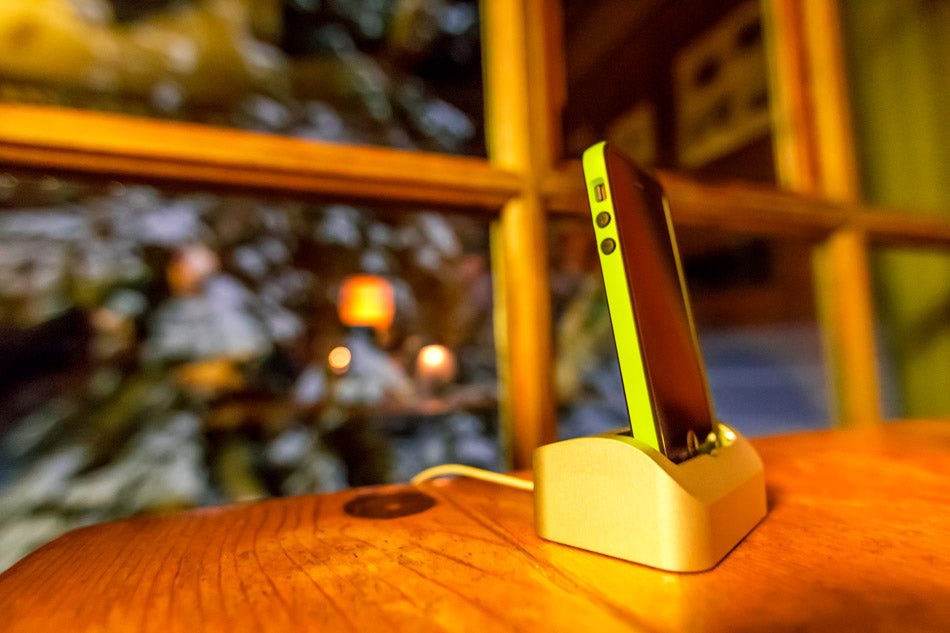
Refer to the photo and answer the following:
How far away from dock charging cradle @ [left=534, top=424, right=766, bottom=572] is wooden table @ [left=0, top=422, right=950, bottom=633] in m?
0.01

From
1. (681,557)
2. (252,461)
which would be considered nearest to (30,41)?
(252,461)

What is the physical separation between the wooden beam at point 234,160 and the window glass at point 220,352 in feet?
1.42

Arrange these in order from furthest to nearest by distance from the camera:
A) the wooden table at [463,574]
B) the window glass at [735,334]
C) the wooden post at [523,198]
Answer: the window glass at [735,334], the wooden post at [523,198], the wooden table at [463,574]

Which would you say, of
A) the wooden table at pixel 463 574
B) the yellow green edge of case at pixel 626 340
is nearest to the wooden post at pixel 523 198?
the wooden table at pixel 463 574

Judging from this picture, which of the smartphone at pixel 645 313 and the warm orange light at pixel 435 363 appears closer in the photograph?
the smartphone at pixel 645 313

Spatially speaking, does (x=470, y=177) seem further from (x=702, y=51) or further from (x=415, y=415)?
(x=415, y=415)

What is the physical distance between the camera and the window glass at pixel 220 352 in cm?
116

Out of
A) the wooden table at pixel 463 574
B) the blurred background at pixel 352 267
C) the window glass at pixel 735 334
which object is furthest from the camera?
the window glass at pixel 735 334

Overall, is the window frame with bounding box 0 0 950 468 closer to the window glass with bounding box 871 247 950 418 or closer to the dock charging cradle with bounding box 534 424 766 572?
the window glass with bounding box 871 247 950 418

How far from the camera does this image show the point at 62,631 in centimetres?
25

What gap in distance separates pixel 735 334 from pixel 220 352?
5.53ft

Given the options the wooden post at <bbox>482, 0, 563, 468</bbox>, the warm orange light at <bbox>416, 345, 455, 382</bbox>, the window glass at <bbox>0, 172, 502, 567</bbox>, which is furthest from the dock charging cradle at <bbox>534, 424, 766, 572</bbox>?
the warm orange light at <bbox>416, 345, 455, 382</bbox>

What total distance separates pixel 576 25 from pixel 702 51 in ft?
1.12

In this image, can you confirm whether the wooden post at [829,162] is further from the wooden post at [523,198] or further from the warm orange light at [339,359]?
the warm orange light at [339,359]
